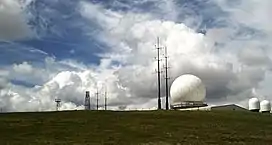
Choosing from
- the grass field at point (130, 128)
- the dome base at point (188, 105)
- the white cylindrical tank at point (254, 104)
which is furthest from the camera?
the white cylindrical tank at point (254, 104)

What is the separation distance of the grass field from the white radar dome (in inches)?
950

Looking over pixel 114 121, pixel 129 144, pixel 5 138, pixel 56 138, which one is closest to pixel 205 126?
pixel 114 121

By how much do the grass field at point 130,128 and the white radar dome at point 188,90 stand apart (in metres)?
24.1

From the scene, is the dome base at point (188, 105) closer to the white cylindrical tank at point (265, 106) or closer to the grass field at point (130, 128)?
the grass field at point (130, 128)

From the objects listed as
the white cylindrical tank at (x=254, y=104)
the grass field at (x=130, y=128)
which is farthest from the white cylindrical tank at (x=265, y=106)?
the grass field at (x=130, y=128)

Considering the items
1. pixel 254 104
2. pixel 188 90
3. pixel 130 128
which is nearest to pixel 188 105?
pixel 188 90

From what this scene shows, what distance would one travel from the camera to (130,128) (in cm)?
4622

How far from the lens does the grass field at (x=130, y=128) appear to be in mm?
39812

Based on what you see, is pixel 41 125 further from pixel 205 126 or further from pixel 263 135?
pixel 263 135

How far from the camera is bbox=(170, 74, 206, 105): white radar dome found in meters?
85.0

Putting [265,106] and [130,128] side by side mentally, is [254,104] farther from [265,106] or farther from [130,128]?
[130,128]

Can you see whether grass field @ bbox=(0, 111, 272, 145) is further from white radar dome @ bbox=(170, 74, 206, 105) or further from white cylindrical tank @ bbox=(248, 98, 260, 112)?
white cylindrical tank @ bbox=(248, 98, 260, 112)

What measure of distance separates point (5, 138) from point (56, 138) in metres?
4.42

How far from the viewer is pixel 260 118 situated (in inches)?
2486
